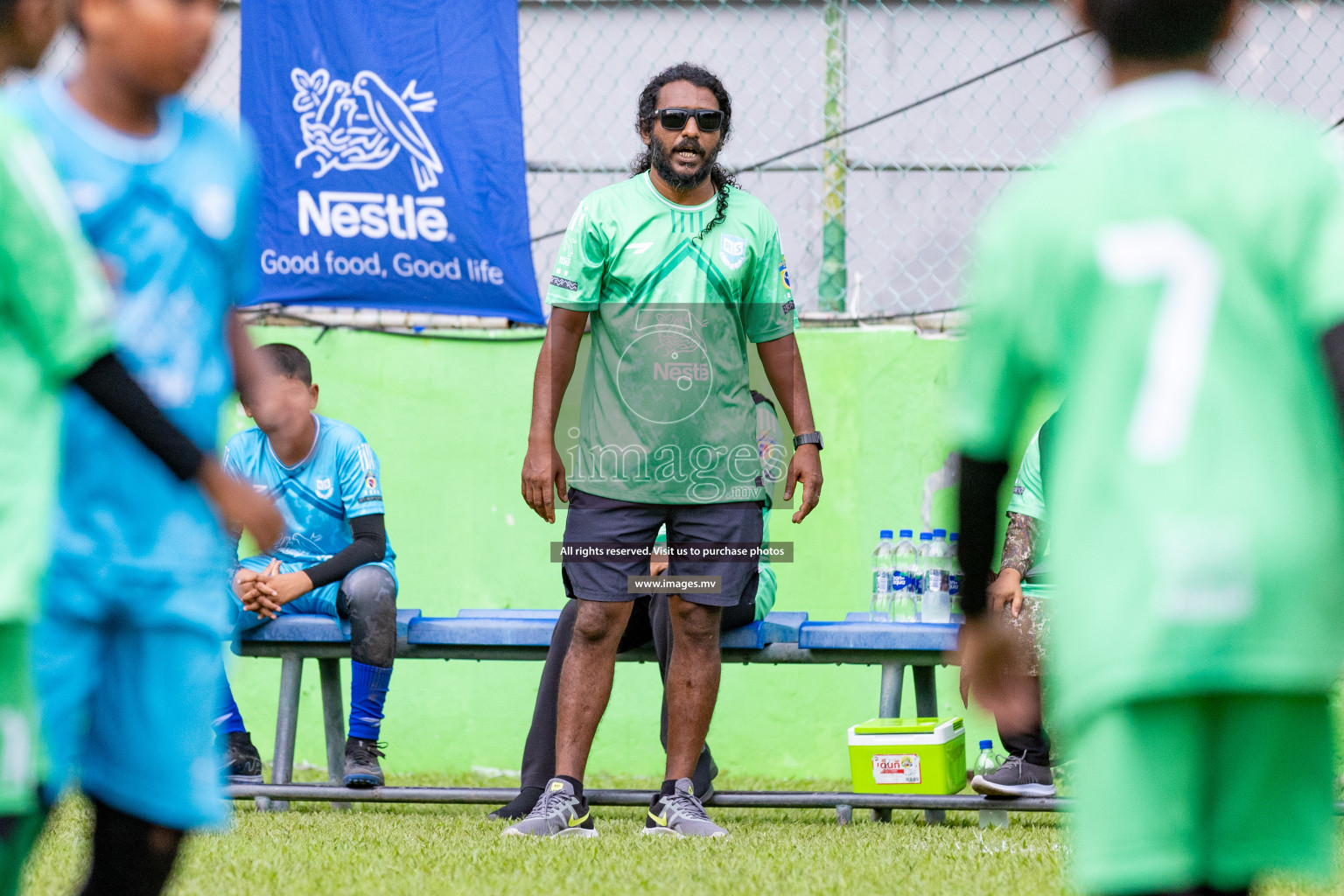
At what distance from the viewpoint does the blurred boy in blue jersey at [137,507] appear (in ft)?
7.08

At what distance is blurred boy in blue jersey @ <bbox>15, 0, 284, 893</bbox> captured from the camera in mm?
2158

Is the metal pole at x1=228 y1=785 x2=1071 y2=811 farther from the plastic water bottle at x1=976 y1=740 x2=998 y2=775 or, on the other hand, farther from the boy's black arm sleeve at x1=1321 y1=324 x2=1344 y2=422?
the boy's black arm sleeve at x1=1321 y1=324 x2=1344 y2=422

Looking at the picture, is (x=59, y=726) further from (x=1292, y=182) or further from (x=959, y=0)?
(x=959, y=0)

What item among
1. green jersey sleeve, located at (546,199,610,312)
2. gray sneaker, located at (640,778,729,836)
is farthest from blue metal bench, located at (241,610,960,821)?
green jersey sleeve, located at (546,199,610,312)

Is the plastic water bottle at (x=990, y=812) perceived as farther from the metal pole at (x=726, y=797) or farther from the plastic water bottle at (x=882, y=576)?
the plastic water bottle at (x=882, y=576)

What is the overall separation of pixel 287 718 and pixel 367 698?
0.33m

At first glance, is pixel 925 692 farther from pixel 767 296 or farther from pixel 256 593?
pixel 256 593

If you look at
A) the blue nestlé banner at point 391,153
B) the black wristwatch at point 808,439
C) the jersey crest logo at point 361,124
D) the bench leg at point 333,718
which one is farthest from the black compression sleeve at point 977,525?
the jersey crest logo at point 361,124

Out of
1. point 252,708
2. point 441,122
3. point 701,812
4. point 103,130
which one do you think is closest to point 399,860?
point 701,812

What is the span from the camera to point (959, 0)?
255 inches

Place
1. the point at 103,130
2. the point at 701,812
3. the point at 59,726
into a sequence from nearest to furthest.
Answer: the point at 59,726
the point at 103,130
the point at 701,812

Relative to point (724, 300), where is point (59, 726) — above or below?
below

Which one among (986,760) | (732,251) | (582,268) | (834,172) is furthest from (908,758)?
(834,172)

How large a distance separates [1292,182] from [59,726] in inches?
65.5
